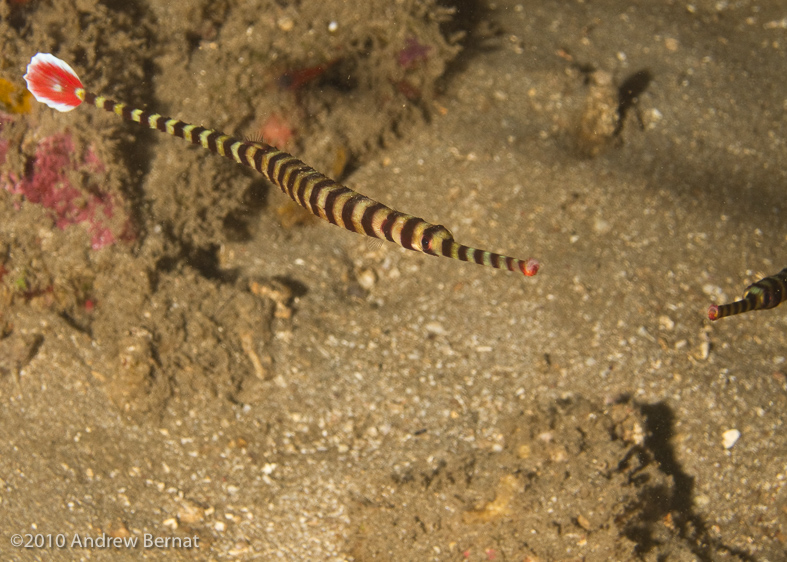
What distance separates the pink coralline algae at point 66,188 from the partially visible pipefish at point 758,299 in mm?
4171

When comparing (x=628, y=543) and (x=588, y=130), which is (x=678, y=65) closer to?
(x=588, y=130)

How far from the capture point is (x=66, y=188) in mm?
4234

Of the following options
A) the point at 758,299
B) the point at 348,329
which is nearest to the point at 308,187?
the point at 348,329

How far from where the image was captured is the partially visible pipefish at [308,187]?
256 cm

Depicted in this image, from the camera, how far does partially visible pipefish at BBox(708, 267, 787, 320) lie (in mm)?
2852

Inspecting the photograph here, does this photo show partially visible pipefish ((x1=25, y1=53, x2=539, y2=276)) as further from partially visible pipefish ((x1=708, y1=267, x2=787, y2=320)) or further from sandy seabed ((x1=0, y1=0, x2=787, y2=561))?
partially visible pipefish ((x1=708, y1=267, x2=787, y2=320))

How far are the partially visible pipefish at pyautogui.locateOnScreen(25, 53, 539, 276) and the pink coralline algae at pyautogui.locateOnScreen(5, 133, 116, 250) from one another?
414mm

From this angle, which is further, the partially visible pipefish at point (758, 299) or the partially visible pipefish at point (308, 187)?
the partially visible pipefish at point (758, 299)

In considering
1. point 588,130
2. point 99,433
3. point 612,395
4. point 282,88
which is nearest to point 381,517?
point 612,395

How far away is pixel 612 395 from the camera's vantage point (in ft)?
13.7

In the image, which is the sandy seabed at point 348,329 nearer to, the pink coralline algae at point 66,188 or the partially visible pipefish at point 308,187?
the pink coralline algae at point 66,188

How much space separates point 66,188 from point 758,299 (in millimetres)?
4785

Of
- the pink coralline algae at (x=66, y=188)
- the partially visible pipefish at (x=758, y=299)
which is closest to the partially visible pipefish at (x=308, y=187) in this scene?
the pink coralline algae at (x=66, y=188)

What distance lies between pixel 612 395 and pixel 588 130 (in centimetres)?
260
